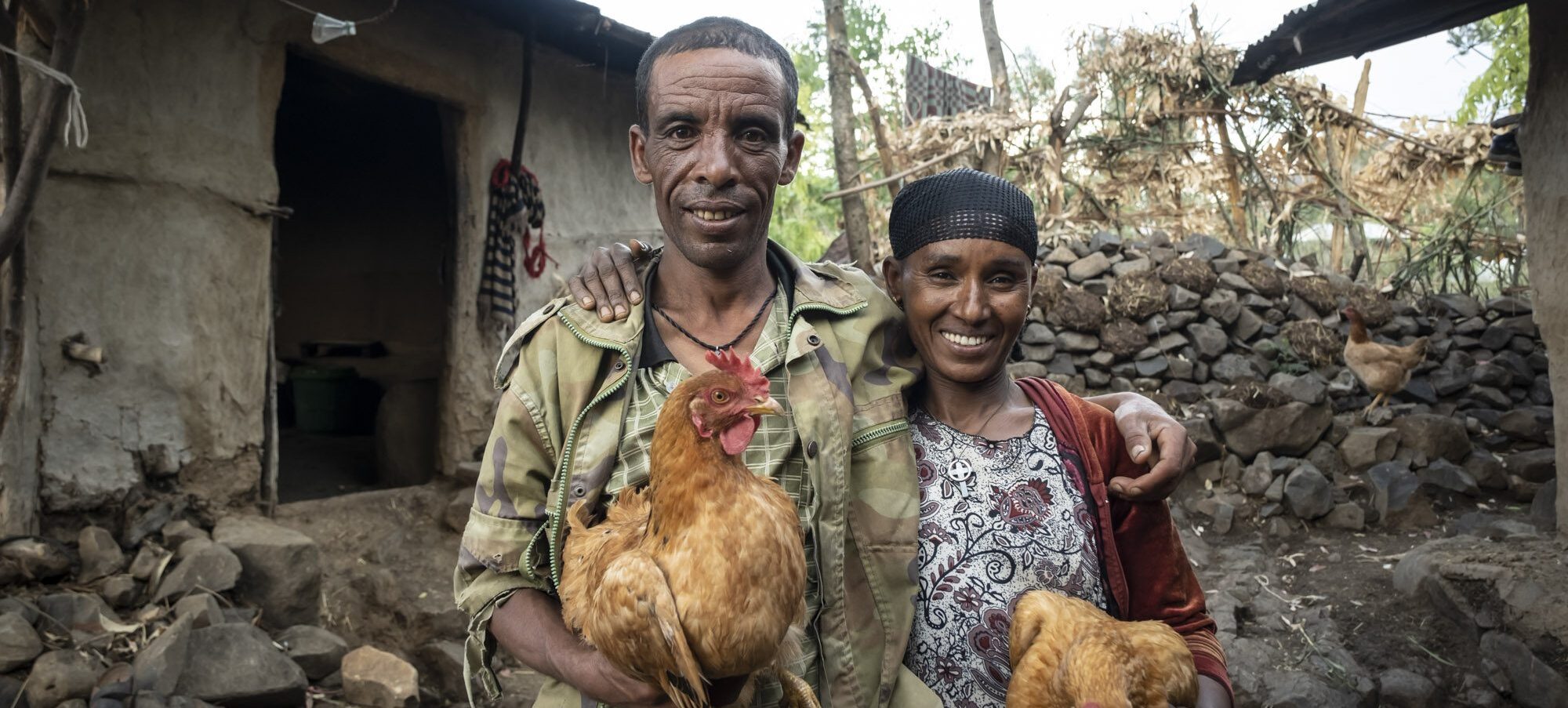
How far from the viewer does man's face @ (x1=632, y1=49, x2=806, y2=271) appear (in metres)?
2.04

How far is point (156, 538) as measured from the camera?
5488 millimetres

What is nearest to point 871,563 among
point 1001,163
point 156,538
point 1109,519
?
point 1109,519

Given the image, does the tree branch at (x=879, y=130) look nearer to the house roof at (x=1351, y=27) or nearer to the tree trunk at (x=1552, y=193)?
the house roof at (x=1351, y=27)

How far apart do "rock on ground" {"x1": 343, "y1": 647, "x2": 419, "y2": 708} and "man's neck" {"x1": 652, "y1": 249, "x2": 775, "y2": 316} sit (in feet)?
12.4

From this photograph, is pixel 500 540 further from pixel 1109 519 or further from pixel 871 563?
pixel 1109 519

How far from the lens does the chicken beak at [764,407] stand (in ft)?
5.73

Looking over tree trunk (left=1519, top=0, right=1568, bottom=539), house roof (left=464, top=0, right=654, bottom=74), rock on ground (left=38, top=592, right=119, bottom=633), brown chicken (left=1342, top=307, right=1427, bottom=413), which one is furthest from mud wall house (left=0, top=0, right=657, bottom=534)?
brown chicken (left=1342, top=307, right=1427, bottom=413)

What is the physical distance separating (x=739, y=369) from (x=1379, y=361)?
855 centimetres

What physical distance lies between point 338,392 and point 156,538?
5007 millimetres

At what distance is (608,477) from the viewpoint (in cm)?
206

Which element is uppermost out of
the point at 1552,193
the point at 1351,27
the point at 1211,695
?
the point at 1351,27

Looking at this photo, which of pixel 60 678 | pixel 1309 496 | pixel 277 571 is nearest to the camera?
pixel 60 678

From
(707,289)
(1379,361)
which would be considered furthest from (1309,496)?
(707,289)

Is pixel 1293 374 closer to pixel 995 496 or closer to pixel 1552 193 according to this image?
pixel 1552 193
